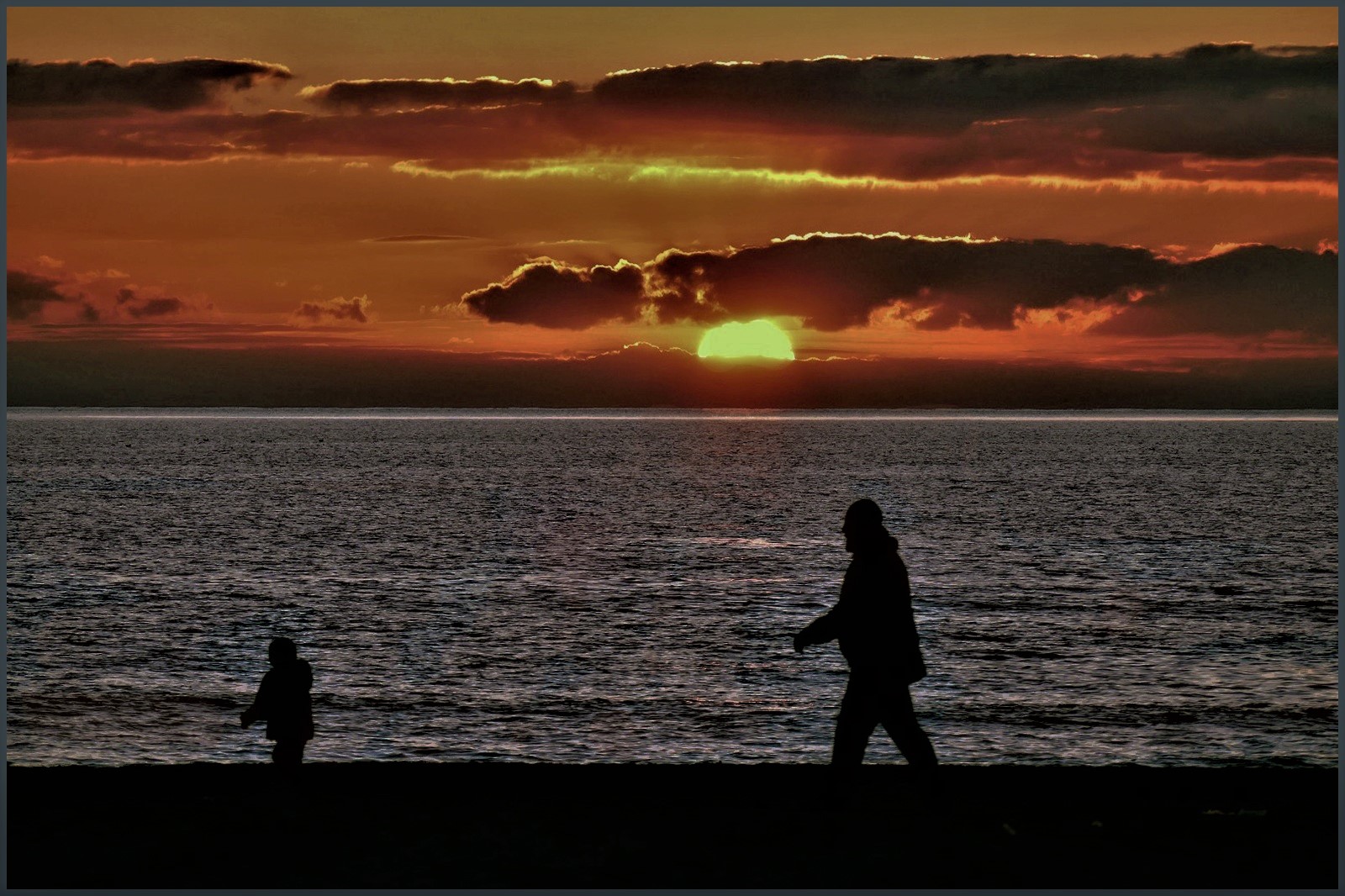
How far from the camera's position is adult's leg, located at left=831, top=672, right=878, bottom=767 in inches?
384

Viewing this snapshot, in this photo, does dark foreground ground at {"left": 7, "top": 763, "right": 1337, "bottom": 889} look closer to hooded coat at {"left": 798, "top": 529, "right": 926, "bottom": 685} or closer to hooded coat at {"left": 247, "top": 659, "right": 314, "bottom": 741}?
hooded coat at {"left": 247, "top": 659, "right": 314, "bottom": 741}

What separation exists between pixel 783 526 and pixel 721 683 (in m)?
53.3

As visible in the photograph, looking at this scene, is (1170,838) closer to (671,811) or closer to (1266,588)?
(671,811)

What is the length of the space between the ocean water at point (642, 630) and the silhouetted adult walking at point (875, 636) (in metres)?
12.9

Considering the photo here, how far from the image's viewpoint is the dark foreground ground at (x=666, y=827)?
845 centimetres

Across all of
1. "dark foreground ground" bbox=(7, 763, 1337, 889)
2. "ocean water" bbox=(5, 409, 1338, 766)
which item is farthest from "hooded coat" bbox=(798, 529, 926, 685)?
"ocean water" bbox=(5, 409, 1338, 766)

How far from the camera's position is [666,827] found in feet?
31.6

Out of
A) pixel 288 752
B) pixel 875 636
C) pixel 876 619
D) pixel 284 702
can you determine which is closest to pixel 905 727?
pixel 875 636

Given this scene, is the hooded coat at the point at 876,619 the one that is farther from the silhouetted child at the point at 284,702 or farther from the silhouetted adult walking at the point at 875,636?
the silhouetted child at the point at 284,702

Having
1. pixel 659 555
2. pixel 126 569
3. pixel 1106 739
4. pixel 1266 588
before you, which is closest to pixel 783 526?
pixel 659 555

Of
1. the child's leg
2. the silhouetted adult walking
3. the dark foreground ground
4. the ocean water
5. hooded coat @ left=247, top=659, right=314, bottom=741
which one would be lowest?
the ocean water

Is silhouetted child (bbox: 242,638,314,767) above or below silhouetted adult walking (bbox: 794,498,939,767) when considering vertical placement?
below

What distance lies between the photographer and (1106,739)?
2855 cm

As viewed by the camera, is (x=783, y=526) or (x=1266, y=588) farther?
(x=783, y=526)
